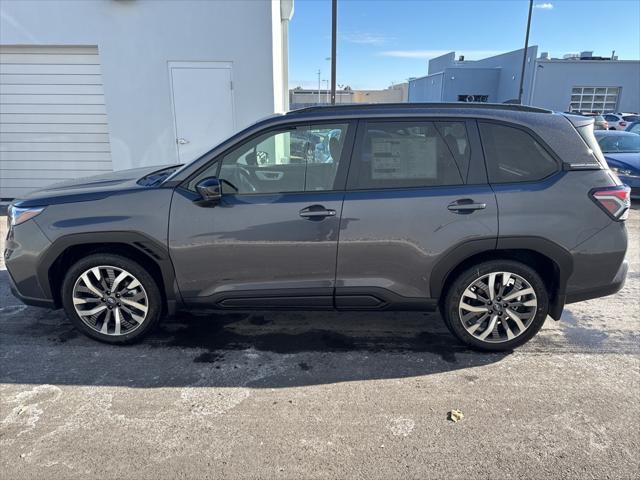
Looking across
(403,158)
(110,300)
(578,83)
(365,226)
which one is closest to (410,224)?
(365,226)

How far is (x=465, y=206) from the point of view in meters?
3.24

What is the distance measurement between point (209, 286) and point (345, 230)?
1.14 meters

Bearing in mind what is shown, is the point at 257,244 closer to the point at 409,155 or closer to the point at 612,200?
the point at 409,155

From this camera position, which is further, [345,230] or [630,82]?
[630,82]

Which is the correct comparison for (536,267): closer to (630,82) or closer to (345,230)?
(345,230)

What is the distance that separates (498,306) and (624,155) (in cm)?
885

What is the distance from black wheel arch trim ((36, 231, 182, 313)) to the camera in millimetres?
3324

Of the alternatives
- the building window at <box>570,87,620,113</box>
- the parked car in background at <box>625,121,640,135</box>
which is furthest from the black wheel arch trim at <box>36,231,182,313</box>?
the building window at <box>570,87,620,113</box>

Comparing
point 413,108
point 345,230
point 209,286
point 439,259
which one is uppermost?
point 413,108

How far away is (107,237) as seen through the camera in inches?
131

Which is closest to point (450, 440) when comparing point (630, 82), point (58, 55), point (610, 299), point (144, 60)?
point (610, 299)

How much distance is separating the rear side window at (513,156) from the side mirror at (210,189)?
6.56 feet

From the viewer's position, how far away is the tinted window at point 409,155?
10.8ft

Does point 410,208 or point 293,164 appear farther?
point 293,164
